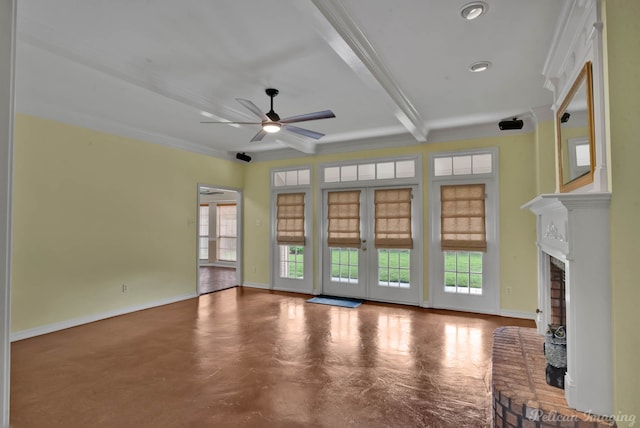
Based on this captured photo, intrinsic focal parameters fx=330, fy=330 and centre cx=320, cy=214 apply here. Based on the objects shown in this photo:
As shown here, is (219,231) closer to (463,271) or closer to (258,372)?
(463,271)

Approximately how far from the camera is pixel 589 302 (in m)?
1.95

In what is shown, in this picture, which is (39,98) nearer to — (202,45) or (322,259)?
(202,45)

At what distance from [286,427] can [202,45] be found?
3.02 metres

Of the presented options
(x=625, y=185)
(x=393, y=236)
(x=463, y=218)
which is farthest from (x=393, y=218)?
(x=625, y=185)

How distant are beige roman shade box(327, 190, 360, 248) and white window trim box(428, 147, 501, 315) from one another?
4.24 ft

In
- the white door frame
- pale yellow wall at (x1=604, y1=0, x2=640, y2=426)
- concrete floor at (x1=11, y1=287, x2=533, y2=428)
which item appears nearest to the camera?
the white door frame

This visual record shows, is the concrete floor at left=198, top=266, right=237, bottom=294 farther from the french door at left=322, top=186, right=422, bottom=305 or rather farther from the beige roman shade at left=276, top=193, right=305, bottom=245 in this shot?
the french door at left=322, top=186, right=422, bottom=305

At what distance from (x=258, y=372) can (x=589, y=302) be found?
2615 mm

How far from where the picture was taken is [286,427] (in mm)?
2264

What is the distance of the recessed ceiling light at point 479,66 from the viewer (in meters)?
3.09

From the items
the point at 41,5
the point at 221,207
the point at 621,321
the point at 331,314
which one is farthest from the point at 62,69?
the point at 221,207

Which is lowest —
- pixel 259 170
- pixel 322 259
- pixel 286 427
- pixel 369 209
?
pixel 286 427

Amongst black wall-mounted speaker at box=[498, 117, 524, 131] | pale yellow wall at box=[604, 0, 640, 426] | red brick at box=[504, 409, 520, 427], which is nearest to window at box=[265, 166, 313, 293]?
black wall-mounted speaker at box=[498, 117, 524, 131]

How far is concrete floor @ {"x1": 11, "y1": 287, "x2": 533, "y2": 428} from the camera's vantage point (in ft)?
7.88
